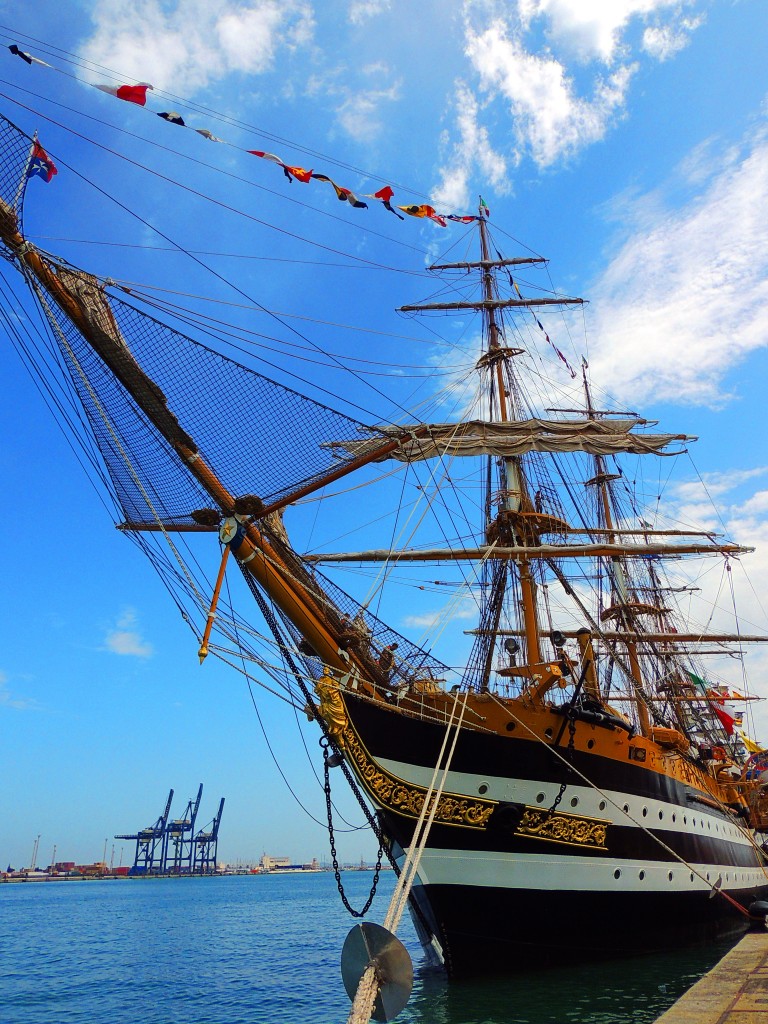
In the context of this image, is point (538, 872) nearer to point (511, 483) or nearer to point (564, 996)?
point (564, 996)

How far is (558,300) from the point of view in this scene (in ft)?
84.7

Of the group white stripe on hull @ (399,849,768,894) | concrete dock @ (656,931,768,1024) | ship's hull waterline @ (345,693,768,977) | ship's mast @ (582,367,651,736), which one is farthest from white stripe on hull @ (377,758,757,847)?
ship's mast @ (582,367,651,736)

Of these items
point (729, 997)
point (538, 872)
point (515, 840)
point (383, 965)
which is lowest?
point (729, 997)

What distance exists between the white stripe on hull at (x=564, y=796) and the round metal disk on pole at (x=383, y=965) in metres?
6.24

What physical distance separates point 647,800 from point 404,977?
35.0ft

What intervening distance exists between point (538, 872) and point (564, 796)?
53.2 inches

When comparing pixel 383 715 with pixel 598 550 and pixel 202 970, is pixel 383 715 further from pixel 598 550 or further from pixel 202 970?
pixel 202 970

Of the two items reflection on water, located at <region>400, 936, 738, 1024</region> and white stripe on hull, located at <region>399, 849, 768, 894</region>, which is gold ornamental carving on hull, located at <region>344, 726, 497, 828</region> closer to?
white stripe on hull, located at <region>399, 849, 768, 894</region>

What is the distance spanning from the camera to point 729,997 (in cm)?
723

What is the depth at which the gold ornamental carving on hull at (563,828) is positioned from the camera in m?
12.9

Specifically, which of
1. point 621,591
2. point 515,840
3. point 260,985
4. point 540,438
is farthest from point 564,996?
point 621,591

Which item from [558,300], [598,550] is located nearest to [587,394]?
[558,300]

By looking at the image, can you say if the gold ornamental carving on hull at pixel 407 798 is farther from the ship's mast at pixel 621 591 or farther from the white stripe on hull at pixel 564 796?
the ship's mast at pixel 621 591

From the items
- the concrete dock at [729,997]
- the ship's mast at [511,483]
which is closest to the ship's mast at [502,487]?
the ship's mast at [511,483]
